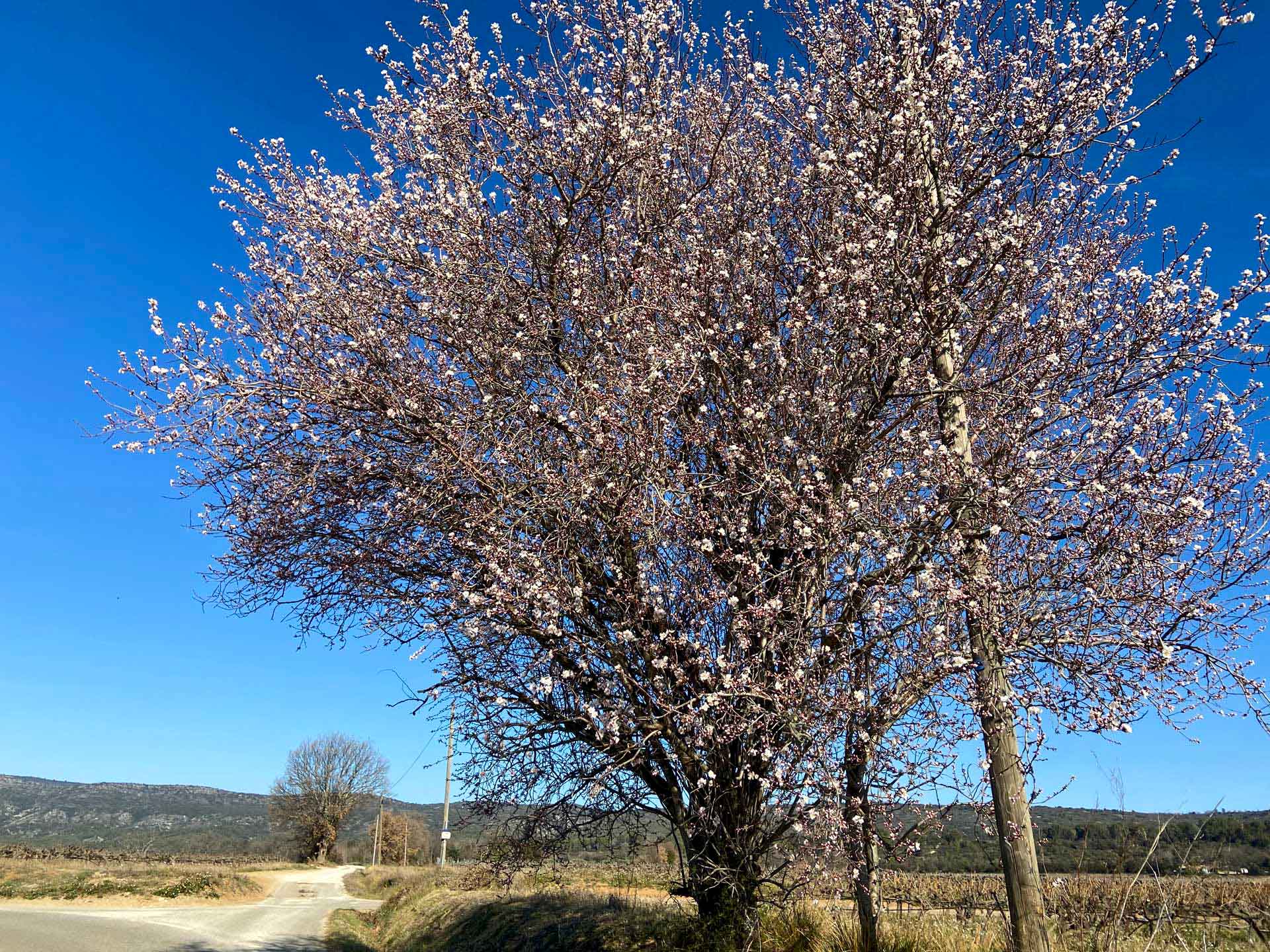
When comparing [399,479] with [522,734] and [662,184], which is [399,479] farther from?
[662,184]

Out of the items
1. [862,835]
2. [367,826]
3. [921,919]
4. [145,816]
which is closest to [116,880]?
[921,919]

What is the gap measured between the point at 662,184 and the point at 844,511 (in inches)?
169

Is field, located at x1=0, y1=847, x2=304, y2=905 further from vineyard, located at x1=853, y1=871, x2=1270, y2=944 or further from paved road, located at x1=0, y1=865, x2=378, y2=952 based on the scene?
vineyard, located at x1=853, y1=871, x2=1270, y2=944

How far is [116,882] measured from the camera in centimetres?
2614

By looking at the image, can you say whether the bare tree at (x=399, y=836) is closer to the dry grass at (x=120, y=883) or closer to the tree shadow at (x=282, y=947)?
the dry grass at (x=120, y=883)

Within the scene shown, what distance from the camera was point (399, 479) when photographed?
7.28 m

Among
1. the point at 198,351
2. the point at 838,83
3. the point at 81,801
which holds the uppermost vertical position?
the point at 838,83

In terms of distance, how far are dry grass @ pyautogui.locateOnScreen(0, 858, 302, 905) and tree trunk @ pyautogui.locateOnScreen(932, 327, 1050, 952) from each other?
87.8 feet

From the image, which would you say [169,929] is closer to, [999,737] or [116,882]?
[116,882]

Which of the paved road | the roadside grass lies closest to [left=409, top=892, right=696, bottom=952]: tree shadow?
the paved road

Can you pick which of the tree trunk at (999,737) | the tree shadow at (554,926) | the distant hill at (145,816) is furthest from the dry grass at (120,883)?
the distant hill at (145,816)

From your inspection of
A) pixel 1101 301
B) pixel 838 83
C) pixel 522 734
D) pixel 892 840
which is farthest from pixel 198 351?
pixel 1101 301

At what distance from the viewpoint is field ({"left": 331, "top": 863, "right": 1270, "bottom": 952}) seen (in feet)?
21.5

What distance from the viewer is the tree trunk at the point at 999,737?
591 centimetres
